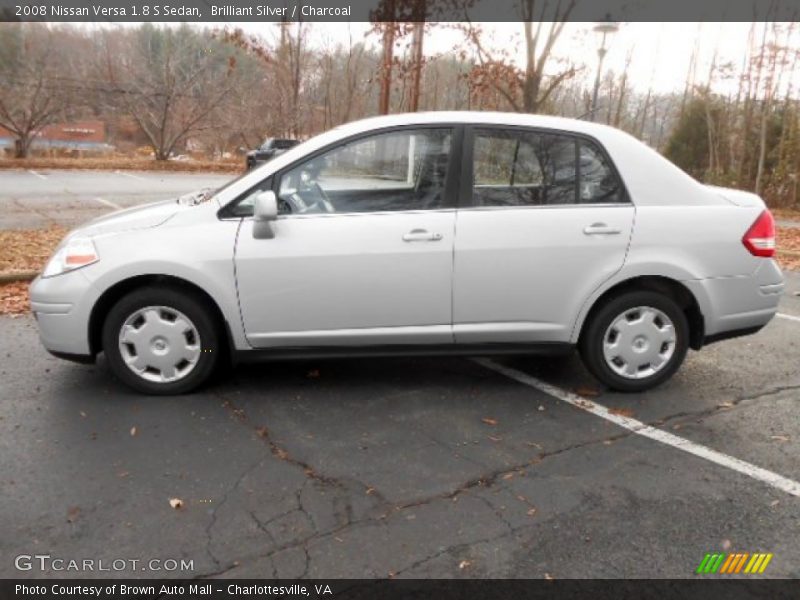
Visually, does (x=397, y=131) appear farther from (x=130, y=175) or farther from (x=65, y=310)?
(x=130, y=175)

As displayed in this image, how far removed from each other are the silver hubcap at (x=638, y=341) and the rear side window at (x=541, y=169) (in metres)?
0.76

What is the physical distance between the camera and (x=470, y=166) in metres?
3.82

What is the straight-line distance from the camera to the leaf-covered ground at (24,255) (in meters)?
6.01

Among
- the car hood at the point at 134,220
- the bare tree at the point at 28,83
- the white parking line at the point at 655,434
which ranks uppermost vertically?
the bare tree at the point at 28,83

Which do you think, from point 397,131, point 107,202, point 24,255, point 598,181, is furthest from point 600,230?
point 107,202

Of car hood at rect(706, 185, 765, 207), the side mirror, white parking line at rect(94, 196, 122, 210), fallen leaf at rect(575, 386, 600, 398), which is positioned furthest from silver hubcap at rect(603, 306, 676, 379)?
white parking line at rect(94, 196, 122, 210)

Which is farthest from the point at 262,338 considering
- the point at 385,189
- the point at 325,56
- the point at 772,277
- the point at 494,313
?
the point at 325,56

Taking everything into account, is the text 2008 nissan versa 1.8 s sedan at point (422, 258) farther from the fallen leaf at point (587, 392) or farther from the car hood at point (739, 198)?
Result: the fallen leaf at point (587, 392)

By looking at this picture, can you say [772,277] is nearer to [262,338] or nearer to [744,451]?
[744,451]

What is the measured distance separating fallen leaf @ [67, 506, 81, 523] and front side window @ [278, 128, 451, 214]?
188 cm

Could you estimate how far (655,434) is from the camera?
3.55 m

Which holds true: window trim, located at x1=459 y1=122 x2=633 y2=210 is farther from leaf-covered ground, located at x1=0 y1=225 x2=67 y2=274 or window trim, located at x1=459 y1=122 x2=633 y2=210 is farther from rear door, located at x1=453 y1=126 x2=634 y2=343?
leaf-covered ground, located at x1=0 y1=225 x2=67 y2=274

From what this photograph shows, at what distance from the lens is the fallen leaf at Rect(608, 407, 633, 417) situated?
380 cm
